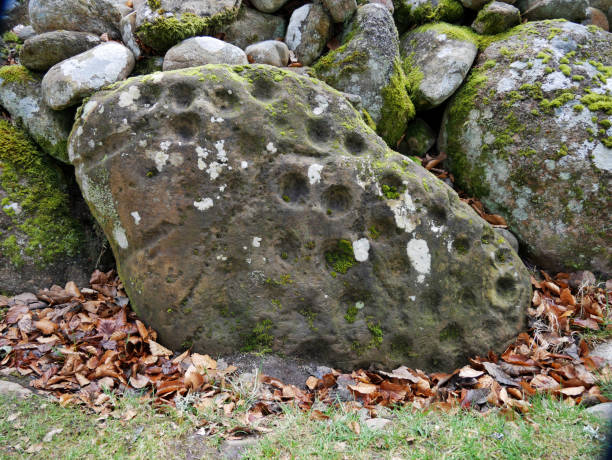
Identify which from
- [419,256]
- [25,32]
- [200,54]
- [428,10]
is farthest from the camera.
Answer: [428,10]

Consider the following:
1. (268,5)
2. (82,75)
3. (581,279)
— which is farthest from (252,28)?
(581,279)

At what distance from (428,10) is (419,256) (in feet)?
11.4

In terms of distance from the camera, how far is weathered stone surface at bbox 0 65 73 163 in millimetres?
3825

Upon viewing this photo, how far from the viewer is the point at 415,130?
192 inches

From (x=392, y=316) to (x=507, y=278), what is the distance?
108 centimetres

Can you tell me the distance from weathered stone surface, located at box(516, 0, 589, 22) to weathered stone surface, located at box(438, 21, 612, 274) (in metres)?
0.53

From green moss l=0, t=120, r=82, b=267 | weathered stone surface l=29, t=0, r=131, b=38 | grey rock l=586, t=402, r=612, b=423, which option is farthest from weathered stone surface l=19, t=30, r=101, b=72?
grey rock l=586, t=402, r=612, b=423

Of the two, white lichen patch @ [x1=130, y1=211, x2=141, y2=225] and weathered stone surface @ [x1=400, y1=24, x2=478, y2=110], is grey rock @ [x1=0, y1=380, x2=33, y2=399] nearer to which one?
white lichen patch @ [x1=130, y1=211, x2=141, y2=225]

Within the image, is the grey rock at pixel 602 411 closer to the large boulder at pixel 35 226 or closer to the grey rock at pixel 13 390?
the grey rock at pixel 13 390

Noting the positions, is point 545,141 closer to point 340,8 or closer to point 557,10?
point 557,10

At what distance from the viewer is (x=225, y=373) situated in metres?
2.97

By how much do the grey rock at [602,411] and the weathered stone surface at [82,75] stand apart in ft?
14.1

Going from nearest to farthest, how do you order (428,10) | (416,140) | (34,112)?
1. (34,112)
2. (416,140)
3. (428,10)

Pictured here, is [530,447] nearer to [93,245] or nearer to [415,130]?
[415,130]
